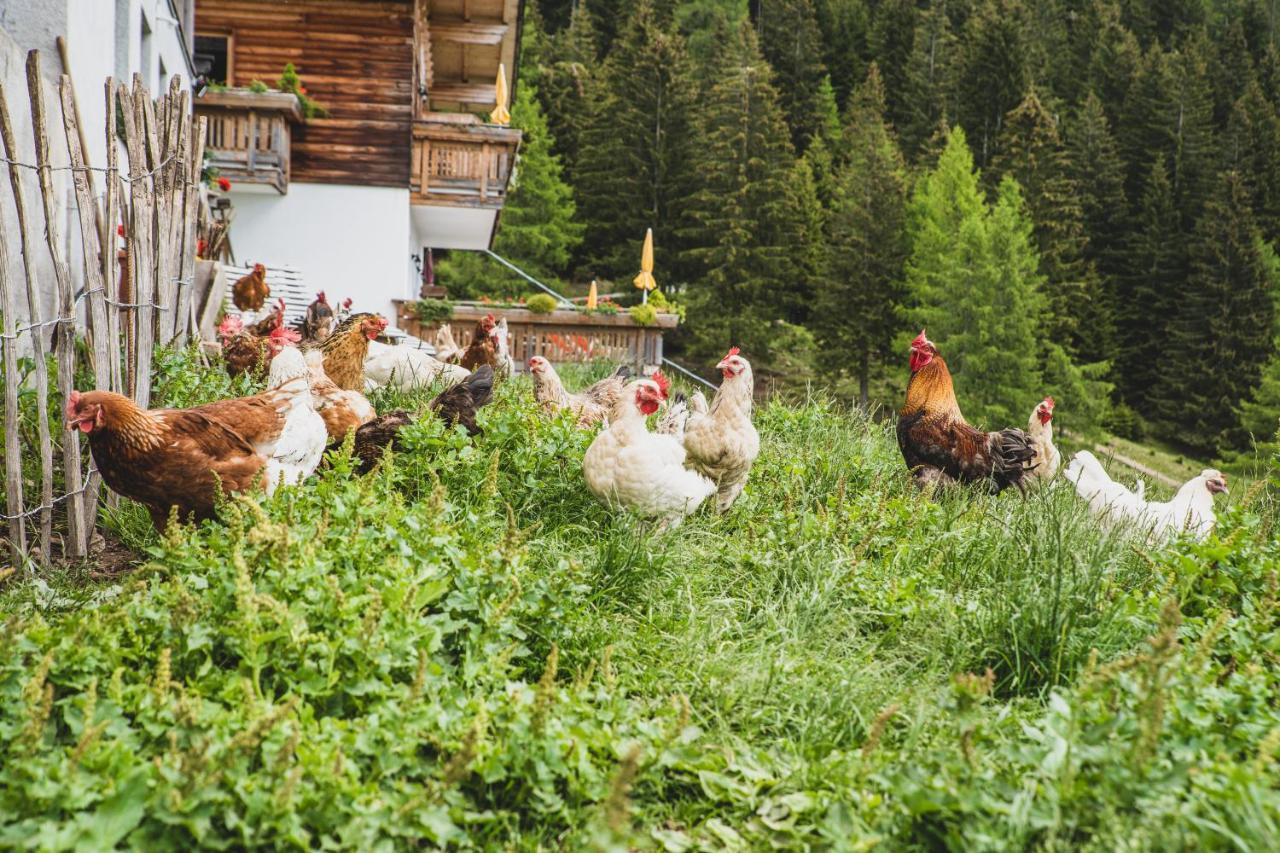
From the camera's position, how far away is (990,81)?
166 ft

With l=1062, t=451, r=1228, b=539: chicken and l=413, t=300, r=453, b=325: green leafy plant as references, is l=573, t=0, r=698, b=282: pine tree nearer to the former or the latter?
l=413, t=300, r=453, b=325: green leafy plant

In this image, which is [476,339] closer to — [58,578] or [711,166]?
[58,578]

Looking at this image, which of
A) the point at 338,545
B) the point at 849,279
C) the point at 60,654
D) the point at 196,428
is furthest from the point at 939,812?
the point at 849,279

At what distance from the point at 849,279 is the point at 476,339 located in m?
27.4

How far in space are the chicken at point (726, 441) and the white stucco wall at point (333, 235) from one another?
13.8m

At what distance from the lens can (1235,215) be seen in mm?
40938

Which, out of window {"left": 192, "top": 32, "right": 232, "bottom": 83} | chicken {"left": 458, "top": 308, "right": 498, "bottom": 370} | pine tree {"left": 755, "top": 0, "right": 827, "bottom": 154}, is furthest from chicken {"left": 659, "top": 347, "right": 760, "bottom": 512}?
pine tree {"left": 755, "top": 0, "right": 827, "bottom": 154}

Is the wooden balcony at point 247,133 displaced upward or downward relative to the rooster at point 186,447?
upward

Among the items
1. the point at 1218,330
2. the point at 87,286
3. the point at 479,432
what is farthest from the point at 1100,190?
the point at 87,286

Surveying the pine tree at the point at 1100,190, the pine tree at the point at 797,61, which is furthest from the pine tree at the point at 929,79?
the pine tree at the point at 1100,190

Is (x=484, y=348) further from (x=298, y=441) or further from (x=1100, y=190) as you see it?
(x=1100, y=190)

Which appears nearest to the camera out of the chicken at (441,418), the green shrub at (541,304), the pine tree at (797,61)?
the chicken at (441,418)

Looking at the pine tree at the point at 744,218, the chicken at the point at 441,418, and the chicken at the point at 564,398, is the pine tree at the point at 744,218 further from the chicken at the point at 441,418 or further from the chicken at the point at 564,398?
the chicken at the point at 441,418

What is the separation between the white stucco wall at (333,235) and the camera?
1853 centimetres
